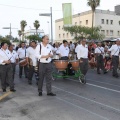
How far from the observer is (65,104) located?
8109 millimetres

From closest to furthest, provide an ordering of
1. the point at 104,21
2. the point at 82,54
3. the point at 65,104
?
the point at 65,104 < the point at 82,54 < the point at 104,21

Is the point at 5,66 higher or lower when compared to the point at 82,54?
lower

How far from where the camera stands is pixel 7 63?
33.9 ft

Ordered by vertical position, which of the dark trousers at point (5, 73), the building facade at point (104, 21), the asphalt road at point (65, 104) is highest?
the building facade at point (104, 21)

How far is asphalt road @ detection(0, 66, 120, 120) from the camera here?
22.4 ft

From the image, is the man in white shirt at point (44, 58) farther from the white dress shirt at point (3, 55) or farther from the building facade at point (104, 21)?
the building facade at point (104, 21)

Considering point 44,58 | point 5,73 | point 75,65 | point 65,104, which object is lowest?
point 65,104

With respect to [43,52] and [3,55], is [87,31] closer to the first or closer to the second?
[3,55]

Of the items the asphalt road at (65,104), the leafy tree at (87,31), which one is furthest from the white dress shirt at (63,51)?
the leafy tree at (87,31)

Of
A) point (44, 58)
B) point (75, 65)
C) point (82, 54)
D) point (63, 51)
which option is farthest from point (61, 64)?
point (44, 58)

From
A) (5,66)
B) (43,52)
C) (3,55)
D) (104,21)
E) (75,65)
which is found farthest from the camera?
(104,21)

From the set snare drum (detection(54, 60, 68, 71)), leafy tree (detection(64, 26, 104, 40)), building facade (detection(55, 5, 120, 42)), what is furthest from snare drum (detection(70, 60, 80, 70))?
building facade (detection(55, 5, 120, 42))

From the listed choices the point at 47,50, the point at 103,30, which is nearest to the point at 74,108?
the point at 47,50

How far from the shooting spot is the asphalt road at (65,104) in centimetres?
683
